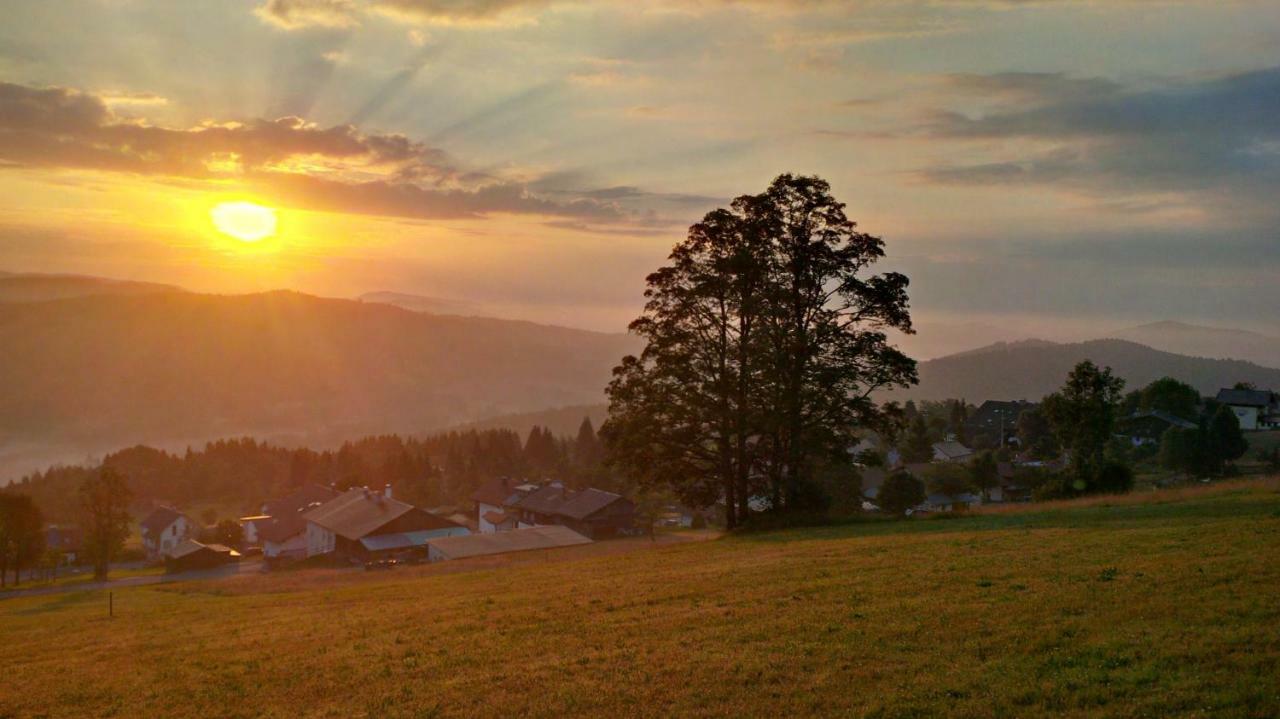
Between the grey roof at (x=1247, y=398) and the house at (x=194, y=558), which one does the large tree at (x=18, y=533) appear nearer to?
the house at (x=194, y=558)

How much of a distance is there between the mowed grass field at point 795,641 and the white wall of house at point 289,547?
2500 inches

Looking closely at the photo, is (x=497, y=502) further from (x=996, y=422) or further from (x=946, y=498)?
(x=996, y=422)

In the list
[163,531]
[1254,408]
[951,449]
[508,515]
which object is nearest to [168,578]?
[163,531]

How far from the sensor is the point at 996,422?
445 ft

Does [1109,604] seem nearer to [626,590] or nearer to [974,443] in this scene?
[626,590]

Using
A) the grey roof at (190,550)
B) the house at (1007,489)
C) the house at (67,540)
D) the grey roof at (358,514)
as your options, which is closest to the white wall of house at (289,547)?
the grey roof at (358,514)

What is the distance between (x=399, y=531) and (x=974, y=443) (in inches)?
3318

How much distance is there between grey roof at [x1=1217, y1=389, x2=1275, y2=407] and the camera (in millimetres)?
114500

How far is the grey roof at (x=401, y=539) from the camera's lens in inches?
2940

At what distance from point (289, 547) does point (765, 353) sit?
7262 cm

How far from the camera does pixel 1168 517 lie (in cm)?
2388

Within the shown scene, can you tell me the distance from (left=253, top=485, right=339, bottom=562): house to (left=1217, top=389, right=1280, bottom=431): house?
119245 mm

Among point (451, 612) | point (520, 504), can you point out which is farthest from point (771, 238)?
point (520, 504)

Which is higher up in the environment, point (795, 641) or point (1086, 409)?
point (1086, 409)
